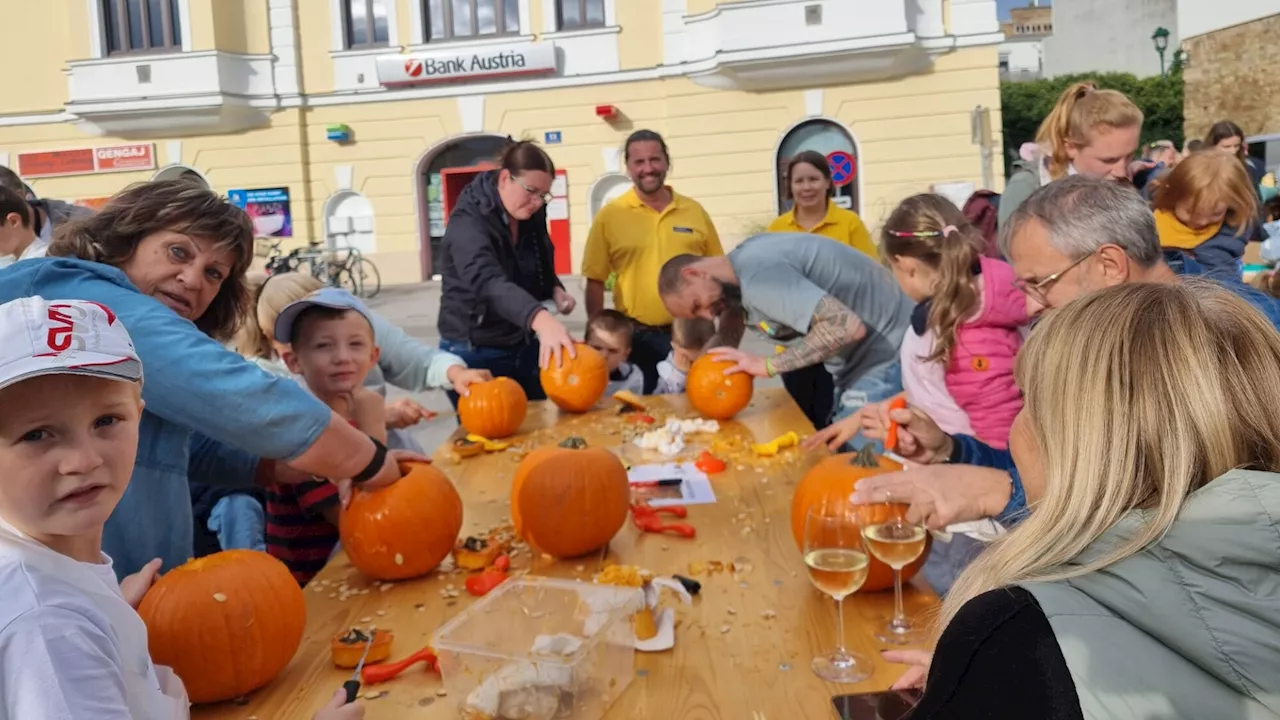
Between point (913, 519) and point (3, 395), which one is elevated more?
point (3, 395)

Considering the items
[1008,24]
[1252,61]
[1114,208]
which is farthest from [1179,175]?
[1008,24]

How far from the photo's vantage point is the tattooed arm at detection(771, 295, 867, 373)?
3213mm

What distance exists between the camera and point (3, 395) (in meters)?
1.02

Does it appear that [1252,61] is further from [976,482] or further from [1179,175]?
[976,482]

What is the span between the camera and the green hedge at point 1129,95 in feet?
75.5

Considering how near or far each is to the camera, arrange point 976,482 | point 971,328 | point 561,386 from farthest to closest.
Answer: point 561,386 < point 971,328 < point 976,482

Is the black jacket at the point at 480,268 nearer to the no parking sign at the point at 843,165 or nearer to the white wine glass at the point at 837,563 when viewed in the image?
the white wine glass at the point at 837,563

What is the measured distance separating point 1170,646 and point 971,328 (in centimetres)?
204

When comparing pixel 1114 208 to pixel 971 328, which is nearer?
pixel 1114 208

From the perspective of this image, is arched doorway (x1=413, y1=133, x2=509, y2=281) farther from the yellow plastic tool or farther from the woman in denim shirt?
the woman in denim shirt

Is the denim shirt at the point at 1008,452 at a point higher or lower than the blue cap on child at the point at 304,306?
lower

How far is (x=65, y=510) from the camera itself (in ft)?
3.51

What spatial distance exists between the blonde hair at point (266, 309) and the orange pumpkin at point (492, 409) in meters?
0.66

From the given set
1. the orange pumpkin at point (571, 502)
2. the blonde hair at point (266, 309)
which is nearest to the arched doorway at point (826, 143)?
the blonde hair at point (266, 309)
